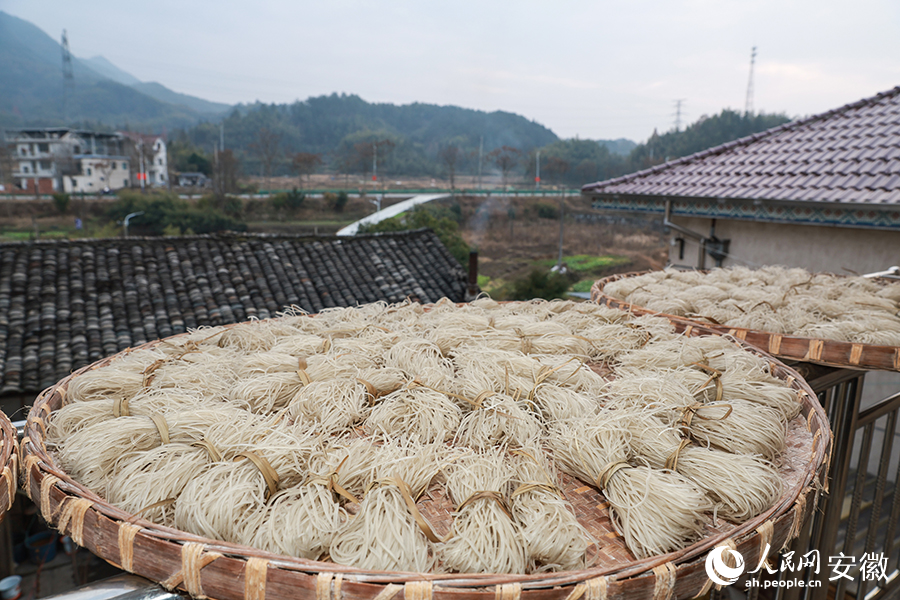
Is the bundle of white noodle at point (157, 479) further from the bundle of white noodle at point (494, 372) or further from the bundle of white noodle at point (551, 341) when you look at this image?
the bundle of white noodle at point (551, 341)

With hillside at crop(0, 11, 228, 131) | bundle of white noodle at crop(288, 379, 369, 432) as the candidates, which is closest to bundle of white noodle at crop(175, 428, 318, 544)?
bundle of white noodle at crop(288, 379, 369, 432)

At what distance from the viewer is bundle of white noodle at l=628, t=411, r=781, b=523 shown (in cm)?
98

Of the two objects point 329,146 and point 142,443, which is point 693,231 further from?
point 329,146

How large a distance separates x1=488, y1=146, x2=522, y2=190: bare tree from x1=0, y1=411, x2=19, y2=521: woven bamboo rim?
4761 cm

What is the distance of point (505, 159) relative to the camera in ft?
157

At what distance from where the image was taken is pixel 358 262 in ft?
32.6

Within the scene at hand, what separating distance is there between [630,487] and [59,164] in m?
48.1

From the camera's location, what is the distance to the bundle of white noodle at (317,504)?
85cm

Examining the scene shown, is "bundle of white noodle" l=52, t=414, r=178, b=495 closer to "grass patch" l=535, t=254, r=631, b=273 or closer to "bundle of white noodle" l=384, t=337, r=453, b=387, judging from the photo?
"bundle of white noodle" l=384, t=337, r=453, b=387

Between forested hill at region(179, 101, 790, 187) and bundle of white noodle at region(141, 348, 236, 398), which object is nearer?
bundle of white noodle at region(141, 348, 236, 398)

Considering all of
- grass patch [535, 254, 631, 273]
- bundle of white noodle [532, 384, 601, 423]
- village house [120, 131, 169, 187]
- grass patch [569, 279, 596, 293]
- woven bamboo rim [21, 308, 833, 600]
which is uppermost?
village house [120, 131, 169, 187]

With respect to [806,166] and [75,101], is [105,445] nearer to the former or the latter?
[806,166]

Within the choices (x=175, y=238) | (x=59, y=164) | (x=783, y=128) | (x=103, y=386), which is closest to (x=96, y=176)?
(x=59, y=164)

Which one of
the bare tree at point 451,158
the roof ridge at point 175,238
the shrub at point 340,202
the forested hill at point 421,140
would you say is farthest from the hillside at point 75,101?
the roof ridge at point 175,238
